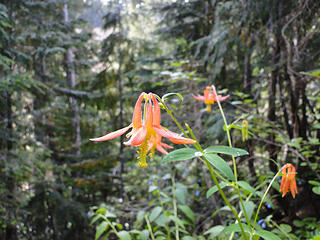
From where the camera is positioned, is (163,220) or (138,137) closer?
(138,137)

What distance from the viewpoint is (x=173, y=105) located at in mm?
2365

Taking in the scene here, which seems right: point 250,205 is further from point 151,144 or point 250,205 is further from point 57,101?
point 57,101

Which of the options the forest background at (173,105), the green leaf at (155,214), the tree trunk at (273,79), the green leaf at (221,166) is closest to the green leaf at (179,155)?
the green leaf at (221,166)

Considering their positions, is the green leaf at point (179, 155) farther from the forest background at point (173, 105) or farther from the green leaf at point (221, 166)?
the forest background at point (173, 105)

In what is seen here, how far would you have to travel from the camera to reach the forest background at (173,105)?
2.25 m

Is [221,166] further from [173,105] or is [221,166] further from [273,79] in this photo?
[273,79]

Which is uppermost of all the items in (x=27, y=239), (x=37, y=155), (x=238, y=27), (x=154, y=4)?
(x=154, y=4)

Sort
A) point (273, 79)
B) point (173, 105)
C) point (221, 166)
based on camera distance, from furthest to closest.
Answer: point (273, 79)
point (173, 105)
point (221, 166)

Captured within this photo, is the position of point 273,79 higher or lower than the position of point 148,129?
higher

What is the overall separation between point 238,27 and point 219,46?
0.32m

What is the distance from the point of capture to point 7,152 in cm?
386

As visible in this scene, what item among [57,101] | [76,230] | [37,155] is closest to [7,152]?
[37,155]

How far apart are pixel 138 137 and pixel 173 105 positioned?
5.37 ft

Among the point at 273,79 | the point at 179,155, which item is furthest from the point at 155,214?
the point at 273,79
